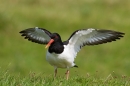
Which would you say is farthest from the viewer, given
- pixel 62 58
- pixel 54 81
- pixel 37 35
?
pixel 37 35

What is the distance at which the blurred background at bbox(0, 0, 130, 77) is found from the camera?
1781 centimetres

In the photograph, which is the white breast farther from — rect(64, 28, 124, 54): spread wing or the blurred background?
the blurred background

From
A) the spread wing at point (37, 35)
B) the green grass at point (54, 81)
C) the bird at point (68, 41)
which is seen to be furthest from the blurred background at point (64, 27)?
the green grass at point (54, 81)

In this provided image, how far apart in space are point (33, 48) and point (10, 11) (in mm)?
2507

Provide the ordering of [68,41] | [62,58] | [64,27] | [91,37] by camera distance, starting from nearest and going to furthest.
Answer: [62,58], [68,41], [91,37], [64,27]

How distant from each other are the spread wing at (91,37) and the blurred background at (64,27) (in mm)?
5019

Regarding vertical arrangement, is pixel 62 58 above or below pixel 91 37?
below

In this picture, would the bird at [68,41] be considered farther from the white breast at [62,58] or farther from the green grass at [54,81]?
the green grass at [54,81]

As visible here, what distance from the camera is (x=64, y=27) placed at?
66.5 ft

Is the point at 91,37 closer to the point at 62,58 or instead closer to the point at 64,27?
the point at 62,58

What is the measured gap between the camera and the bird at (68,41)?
36.0 feet

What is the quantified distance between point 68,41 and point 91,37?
529 millimetres

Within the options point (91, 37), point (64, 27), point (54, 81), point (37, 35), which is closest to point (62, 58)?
point (91, 37)

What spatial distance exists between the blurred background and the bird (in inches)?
196
